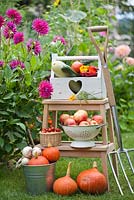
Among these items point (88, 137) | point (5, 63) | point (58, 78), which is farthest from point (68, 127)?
point (5, 63)

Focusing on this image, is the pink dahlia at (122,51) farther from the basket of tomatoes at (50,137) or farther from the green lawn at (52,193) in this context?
the basket of tomatoes at (50,137)

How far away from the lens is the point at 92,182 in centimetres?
320

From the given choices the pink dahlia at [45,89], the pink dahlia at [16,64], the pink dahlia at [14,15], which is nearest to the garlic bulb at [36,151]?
the pink dahlia at [45,89]

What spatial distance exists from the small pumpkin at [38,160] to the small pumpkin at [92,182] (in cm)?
26

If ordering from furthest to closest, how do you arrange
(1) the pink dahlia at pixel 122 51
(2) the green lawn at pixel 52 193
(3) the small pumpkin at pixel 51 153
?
(1) the pink dahlia at pixel 122 51 → (3) the small pumpkin at pixel 51 153 → (2) the green lawn at pixel 52 193

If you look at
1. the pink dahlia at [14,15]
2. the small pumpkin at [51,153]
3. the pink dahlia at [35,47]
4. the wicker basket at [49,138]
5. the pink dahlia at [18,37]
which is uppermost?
the pink dahlia at [14,15]

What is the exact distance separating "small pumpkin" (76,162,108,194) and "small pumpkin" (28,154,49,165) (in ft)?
0.84

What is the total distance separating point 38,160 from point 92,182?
382mm

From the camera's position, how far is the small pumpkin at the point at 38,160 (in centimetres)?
324

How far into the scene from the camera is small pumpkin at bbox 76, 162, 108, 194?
320 cm

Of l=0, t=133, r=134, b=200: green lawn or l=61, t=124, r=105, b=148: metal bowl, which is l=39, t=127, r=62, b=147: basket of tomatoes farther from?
l=0, t=133, r=134, b=200: green lawn

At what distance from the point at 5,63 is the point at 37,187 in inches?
40.2

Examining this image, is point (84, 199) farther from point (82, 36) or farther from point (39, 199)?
point (82, 36)

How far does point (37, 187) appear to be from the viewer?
10.6 ft
